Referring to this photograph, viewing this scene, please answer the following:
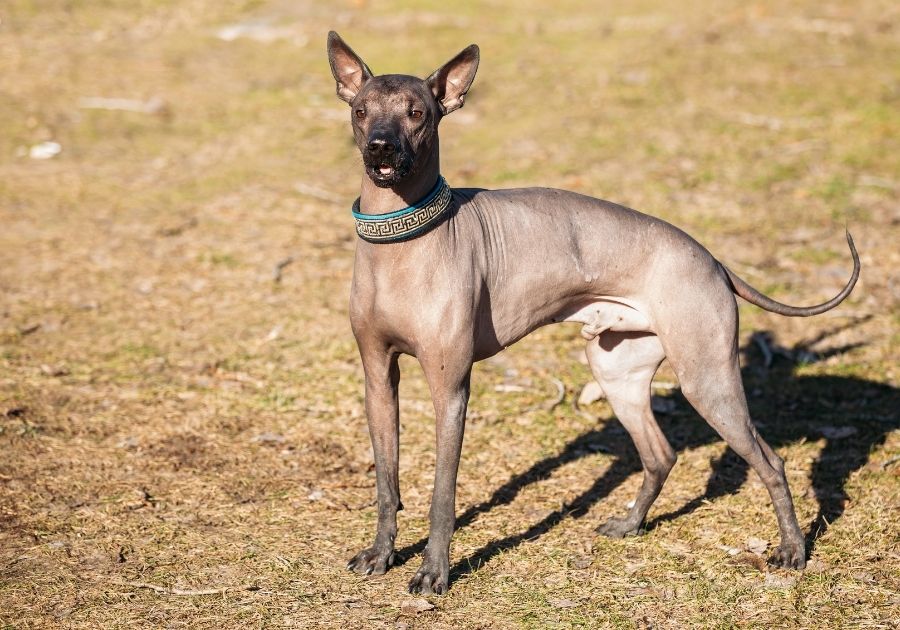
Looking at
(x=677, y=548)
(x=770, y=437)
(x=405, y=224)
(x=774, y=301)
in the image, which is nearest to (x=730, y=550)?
(x=677, y=548)

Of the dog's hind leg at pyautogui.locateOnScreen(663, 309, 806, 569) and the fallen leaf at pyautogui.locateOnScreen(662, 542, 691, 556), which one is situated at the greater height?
the dog's hind leg at pyautogui.locateOnScreen(663, 309, 806, 569)

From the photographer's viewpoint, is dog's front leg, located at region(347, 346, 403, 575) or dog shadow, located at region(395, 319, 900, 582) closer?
dog's front leg, located at region(347, 346, 403, 575)

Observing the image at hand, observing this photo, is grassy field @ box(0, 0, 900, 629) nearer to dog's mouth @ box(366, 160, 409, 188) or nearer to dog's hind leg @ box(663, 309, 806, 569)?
dog's hind leg @ box(663, 309, 806, 569)

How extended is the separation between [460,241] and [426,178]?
12.5 inches

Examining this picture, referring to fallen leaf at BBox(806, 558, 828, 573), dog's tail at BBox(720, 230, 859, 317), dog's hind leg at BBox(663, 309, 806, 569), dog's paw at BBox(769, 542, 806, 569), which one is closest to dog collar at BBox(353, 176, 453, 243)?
dog's hind leg at BBox(663, 309, 806, 569)

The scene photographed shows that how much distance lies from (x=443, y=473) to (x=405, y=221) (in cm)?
115

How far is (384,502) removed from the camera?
5047mm

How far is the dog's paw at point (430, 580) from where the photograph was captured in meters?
4.79

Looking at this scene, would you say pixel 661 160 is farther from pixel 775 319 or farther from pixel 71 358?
pixel 71 358

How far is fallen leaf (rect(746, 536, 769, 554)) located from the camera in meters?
5.29

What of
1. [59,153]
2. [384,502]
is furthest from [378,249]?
[59,153]

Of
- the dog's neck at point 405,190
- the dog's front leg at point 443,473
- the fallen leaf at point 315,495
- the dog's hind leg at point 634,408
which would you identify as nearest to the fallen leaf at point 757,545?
the dog's hind leg at point 634,408

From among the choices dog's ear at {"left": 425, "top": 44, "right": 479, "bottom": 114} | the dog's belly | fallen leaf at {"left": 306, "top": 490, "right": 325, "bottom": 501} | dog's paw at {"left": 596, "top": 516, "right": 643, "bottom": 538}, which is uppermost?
dog's ear at {"left": 425, "top": 44, "right": 479, "bottom": 114}

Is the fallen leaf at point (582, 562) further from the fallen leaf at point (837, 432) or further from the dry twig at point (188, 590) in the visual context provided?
the fallen leaf at point (837, 432)
